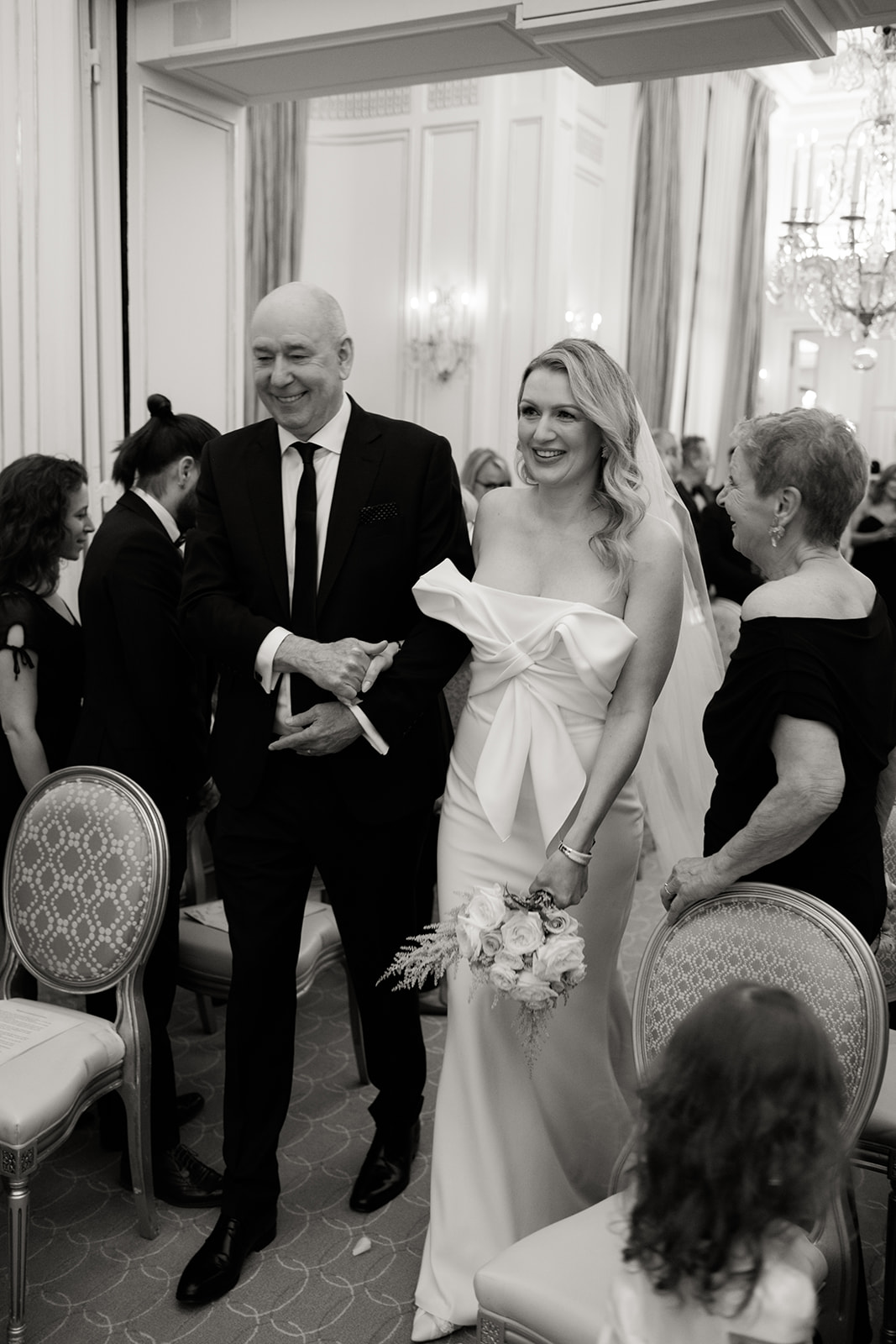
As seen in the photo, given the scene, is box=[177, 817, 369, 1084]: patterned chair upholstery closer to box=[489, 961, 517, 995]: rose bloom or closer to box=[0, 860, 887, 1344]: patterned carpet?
box=[0, 860, 887, 1344]: patterned carpet

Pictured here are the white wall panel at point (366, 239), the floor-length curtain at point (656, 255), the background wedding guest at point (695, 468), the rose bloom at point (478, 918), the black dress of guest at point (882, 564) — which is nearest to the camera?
the rose bloom at point (478, 918)

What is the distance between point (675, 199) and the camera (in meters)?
11.4

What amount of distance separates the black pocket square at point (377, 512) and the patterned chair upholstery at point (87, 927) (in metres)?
0.79

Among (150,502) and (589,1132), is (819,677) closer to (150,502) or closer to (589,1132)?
(589,1132)

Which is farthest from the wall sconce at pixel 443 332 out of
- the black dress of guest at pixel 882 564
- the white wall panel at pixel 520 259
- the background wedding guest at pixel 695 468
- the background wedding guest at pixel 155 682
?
the background wedding guest at pixel 155 682

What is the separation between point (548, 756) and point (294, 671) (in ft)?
1.82

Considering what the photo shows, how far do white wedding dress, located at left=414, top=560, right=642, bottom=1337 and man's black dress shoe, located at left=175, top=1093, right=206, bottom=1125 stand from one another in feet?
3.41

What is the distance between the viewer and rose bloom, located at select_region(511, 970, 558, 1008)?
219cm

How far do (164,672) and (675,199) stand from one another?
32.7ft

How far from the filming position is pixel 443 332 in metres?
9.91

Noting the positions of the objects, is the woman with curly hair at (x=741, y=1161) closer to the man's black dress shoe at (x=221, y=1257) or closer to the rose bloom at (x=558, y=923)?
the rose bloom at (x=558, y=923)

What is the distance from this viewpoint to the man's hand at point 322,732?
2.58 m

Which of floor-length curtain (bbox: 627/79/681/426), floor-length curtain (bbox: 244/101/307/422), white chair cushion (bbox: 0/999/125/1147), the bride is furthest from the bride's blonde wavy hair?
floor-length curtain (bbox: 627/79/681/426)

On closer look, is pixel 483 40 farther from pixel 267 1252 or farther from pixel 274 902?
pixel 267 1252
